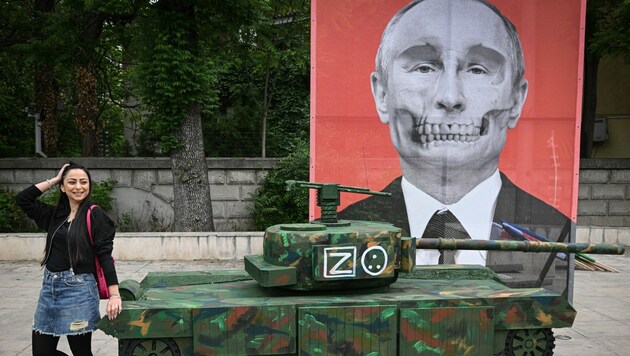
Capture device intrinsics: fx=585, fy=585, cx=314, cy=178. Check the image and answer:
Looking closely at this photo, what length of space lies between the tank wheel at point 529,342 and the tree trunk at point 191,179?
7.05 m

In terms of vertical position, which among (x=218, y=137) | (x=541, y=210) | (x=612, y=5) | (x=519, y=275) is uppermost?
(x=612, y=5)

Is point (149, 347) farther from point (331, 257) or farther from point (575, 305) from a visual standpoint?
point (575, 305)

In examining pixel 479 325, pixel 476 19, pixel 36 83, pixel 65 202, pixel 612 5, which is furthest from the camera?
pixel 36 83

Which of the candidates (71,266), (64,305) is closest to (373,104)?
(71,266)

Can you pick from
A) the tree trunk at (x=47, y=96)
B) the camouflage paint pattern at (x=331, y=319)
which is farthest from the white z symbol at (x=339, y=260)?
the tree trunk at (x=47, y=96)

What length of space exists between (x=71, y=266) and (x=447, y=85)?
16.1ft

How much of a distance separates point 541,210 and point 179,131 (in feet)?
20.5

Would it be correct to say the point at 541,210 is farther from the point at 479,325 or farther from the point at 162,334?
the point at 162,334

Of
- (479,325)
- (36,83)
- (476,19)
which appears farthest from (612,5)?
(36,83)

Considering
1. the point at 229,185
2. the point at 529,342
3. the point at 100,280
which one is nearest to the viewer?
the point at 100,280

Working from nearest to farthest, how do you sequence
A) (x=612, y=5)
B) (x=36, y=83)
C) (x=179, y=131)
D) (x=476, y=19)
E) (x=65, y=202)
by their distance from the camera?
(x=65, y=202) < (x=476, y=19) < (x=179, y=131) < (x=612, y=5) < (x=36, y=83)

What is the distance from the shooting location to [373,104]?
7230mm

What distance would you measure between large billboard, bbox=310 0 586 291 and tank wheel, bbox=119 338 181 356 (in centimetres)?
328

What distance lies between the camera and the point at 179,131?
10477 millimetres
